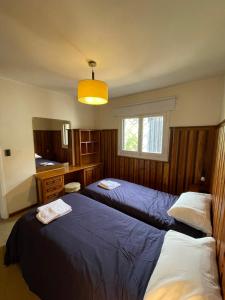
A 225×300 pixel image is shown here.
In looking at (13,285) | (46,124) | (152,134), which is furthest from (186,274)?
(46,124)

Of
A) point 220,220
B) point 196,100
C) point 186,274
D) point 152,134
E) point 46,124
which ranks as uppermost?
point 196,100

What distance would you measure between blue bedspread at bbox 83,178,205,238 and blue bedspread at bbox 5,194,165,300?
11.5 inches

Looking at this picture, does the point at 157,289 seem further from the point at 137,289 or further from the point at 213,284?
the point at 213,284

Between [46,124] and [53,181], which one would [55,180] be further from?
[46,124]

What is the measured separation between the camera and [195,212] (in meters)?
1.50

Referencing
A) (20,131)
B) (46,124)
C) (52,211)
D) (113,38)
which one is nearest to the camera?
(113,38)

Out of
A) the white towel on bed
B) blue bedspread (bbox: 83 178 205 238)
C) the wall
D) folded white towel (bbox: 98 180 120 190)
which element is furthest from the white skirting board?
folded white towel (bbox: 98 180 120 190)

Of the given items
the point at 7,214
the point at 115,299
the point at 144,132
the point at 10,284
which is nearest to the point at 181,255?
the point at 115,299

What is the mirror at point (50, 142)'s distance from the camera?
2908 mm

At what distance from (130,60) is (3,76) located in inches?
83.3

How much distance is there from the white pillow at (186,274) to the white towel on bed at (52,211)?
117 centimetres

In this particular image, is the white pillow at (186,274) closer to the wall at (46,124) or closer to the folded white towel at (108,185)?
the folded white towel at (108,185)

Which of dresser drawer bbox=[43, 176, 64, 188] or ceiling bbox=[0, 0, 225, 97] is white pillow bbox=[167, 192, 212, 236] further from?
dresser drawer bbox=[43, 176, 64, 188]

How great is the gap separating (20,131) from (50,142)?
2.17 ft
